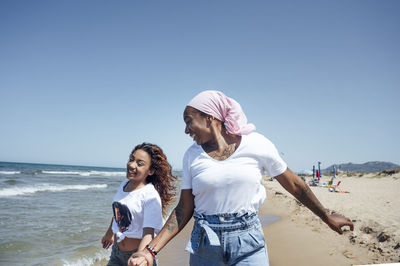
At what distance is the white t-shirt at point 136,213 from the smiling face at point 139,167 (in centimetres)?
15

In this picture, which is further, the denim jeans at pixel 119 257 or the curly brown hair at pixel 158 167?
the curly brown hair at pixel 158 167

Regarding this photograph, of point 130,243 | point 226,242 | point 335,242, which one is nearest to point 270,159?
point 226,242

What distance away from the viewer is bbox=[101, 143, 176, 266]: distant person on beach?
2.32 metres

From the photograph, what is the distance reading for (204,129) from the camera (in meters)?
1.84

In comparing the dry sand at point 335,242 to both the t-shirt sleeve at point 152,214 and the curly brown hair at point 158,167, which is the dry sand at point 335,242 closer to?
the curly brown hair at point 158,167

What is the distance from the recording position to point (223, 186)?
1.62 metres

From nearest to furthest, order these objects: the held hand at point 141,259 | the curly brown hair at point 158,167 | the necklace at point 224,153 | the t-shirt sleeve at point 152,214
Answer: the held hand at point 141,259 → the necklace at point 224,153 → the t-shirt sleeve at point 152,214 → the curly brown hair at point 158,167

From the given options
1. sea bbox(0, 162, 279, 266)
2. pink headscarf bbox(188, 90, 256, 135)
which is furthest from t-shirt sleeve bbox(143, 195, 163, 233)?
pink headscarf bbox(188, 90, 256, 135)

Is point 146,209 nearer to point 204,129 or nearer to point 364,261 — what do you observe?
point 204,129

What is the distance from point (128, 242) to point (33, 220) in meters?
7.06

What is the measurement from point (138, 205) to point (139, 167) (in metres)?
0.38

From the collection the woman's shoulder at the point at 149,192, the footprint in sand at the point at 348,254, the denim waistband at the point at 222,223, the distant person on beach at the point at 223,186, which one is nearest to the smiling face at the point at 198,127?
the distant person on beach at the point at 223,186

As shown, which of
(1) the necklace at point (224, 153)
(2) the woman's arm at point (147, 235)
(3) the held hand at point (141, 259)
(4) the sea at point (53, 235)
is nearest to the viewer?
(3) the held hand at point (141, 259)

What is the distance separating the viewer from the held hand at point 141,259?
159cm
